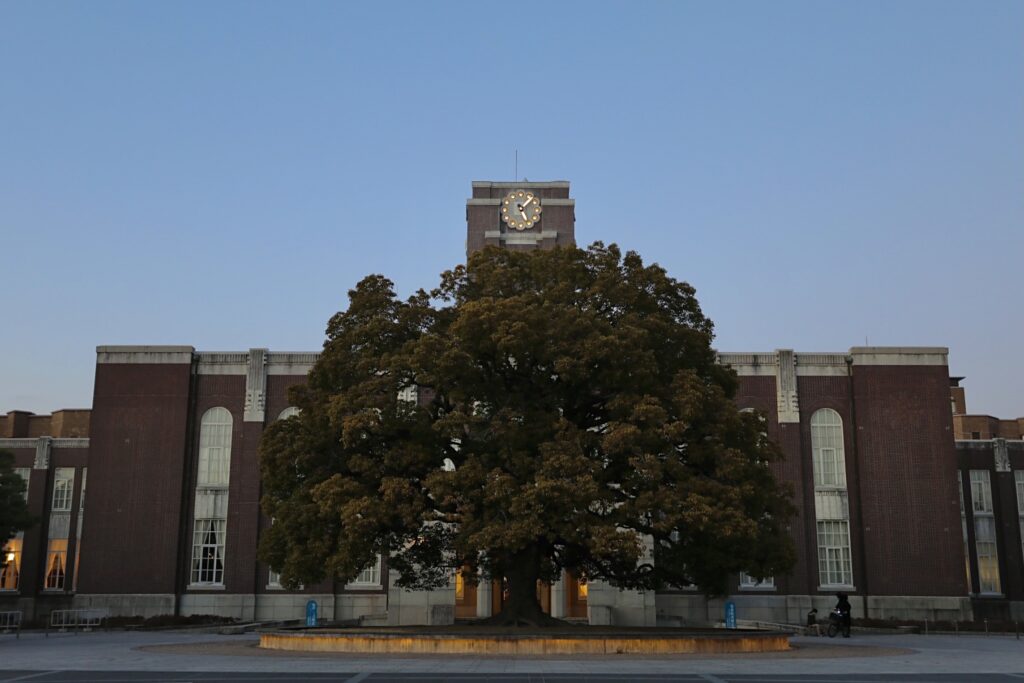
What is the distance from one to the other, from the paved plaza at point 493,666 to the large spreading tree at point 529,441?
116 inches

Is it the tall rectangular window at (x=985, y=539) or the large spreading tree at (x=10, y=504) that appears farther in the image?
the tall rectangular window at (x=985, y=539)

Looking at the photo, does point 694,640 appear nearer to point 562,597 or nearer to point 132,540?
point 562,597

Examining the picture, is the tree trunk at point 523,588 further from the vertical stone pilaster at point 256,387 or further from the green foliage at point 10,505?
the green foliage at point 10,505

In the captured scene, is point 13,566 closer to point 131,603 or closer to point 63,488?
point 63,488

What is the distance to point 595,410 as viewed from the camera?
92.2 feet

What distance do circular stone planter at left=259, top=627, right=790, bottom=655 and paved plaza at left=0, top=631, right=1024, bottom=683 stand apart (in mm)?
830

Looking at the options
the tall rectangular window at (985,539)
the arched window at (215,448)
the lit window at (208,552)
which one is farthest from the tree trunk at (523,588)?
the tall rectangular window at (985,539)

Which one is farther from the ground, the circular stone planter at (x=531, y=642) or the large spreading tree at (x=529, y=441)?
the large spreading tree at (x=529, y=441)

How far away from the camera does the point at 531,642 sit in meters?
23.9

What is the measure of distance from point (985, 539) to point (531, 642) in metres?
33.9

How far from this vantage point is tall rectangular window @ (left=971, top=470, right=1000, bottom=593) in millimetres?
48875

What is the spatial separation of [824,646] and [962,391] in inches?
2017

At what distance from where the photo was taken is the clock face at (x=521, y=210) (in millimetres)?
49375

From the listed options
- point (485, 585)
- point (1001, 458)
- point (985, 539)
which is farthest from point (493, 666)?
point (1001, 458)
